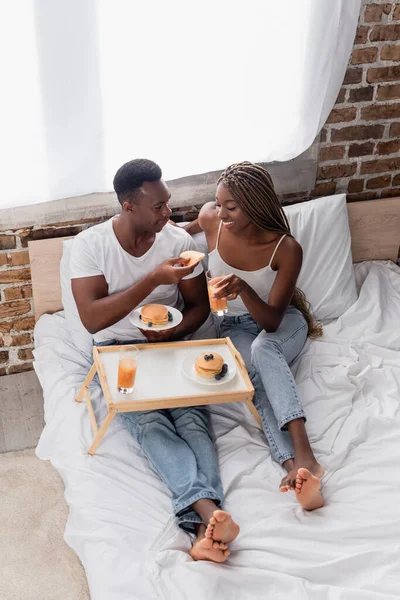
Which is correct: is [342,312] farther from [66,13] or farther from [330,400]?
[66,13]

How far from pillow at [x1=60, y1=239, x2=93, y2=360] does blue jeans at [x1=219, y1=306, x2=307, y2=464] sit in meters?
0.50

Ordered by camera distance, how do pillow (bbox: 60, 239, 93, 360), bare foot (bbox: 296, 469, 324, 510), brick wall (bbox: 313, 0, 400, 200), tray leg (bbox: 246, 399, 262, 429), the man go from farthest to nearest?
1. brick wall (bbox: 313, 0, 400, 200)
2. pillow (bbox: 60, 239, 93, 360)
3. tray leg (bbox: 246, 399, 262, 429)
4. the man
5. bare foot (bbox: 296, 469, 324, 510)

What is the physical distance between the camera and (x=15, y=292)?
2650 mm

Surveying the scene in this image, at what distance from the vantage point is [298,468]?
190 centimetres

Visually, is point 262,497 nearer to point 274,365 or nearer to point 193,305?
point 274,365

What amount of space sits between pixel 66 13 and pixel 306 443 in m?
1.59

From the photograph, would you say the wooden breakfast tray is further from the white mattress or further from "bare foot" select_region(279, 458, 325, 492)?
"bare foot" select_region(279, 458, 325, 492)

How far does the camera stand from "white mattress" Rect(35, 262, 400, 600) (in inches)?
61.7

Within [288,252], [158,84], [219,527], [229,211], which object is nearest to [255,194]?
[229,211]

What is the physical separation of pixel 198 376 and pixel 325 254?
990 millimetres

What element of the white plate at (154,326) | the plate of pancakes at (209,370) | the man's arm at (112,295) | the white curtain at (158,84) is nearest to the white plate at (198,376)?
the plate of pancakes at (209,370)

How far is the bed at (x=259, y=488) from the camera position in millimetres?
1570

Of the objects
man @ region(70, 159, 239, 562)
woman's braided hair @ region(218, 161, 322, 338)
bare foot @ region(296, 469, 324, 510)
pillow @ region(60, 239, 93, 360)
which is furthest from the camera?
pillow @ region(60, 239, 93, 360)

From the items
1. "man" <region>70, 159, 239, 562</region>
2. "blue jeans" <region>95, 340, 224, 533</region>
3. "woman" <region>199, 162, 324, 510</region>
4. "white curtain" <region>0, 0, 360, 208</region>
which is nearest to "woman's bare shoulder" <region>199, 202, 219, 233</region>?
"woman" <region>199, 162, 324, 510</region>
